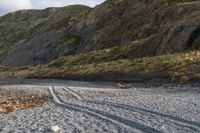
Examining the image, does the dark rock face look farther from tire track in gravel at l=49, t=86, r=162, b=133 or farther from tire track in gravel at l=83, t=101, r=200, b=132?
tire track in gravel at l=49, t=86, r=162, b=133

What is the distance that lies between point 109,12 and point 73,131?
89.8 m

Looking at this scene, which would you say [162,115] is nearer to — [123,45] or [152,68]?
[152,68]

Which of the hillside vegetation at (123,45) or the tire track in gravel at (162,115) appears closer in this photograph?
the tire track in gravel at (162,115)

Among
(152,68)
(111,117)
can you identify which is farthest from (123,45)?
(111,117)

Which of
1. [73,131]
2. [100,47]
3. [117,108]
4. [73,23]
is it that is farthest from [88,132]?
[73,23]

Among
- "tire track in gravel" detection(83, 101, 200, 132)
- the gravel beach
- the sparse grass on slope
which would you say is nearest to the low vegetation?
the sparse grass on slope

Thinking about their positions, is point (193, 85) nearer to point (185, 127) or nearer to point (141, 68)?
point (141, 68)

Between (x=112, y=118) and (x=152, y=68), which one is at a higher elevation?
(x=152, y=68)

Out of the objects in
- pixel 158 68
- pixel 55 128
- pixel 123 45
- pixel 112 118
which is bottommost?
pixel 55 128

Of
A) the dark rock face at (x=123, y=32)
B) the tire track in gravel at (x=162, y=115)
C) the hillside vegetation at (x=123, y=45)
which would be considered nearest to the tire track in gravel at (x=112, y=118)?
the tire track in gravel at (x=162, y=115)

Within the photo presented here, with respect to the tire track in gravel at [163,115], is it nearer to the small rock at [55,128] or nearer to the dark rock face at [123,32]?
the small rock at [55,128]

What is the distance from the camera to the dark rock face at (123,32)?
68.3 metres

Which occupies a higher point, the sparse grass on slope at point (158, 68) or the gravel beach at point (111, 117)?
the sparse grass on slope at point (158, 68)

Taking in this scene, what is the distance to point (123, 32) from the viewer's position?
311ft
